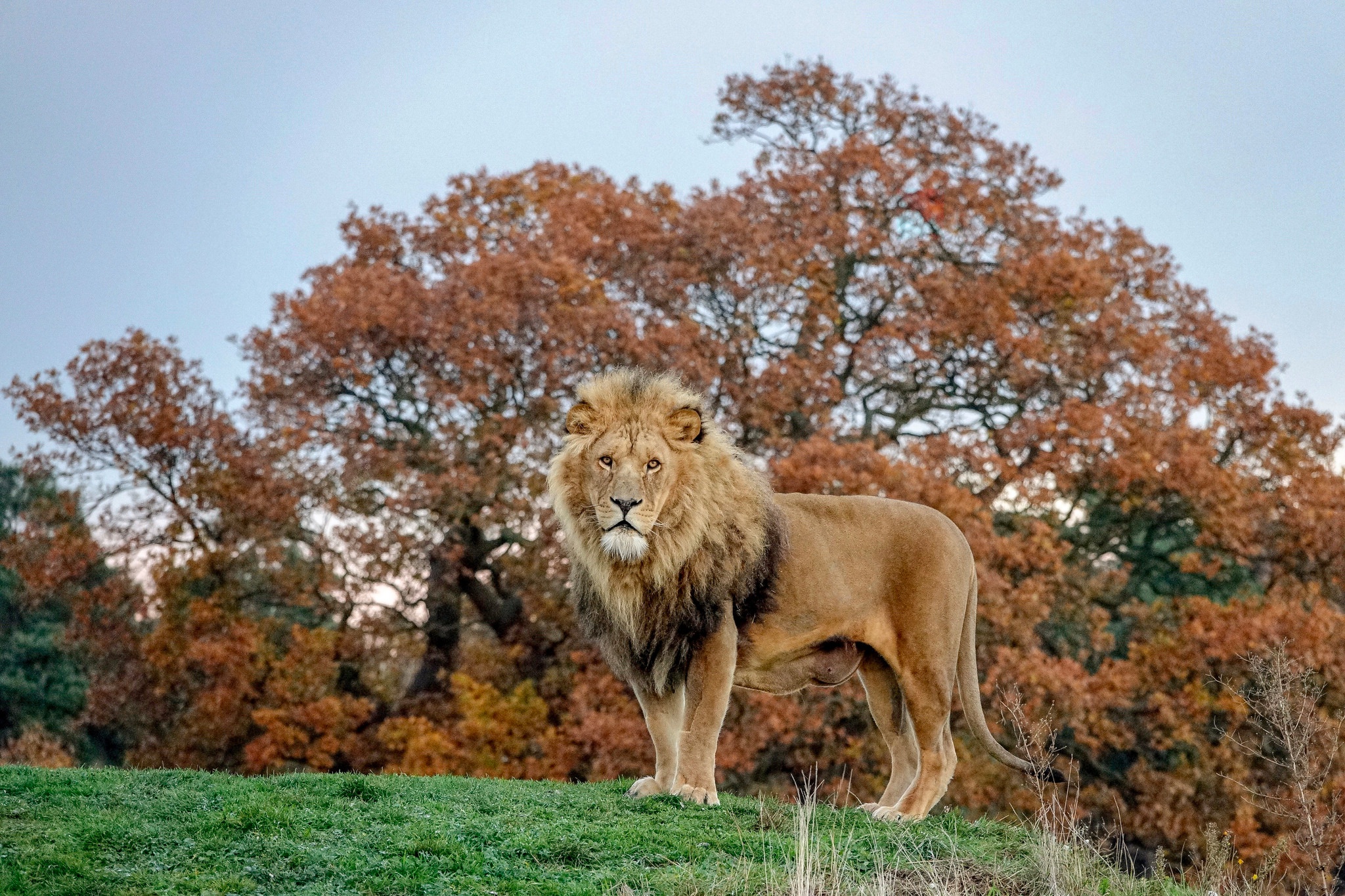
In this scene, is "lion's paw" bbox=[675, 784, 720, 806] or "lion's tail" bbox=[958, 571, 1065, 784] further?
"lion's tail" bbox=[958, 571, 1065, 784]

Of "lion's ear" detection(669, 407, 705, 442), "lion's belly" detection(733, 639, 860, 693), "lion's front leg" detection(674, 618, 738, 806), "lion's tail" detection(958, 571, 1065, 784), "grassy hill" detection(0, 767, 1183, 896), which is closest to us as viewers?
"grassy hill" detection(0, 767, 1183, 896)

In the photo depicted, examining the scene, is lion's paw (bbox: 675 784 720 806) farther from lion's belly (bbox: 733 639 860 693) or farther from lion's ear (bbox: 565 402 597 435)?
lion's ear (bbox: 565 402 597 435)

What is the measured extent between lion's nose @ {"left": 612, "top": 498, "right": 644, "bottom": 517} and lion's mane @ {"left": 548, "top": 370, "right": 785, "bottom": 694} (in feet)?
0.91

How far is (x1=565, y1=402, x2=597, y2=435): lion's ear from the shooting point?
6273mm

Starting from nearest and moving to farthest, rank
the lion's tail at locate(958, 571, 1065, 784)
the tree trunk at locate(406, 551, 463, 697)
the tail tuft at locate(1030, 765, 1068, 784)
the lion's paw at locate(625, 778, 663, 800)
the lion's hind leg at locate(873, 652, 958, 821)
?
the tail tuft at locate(1030, 765, 1068, 784), the lion's paw at locate(625, 778, 663, 800), the lion's hind leg at locate(873, 652, 958, 821), the lion's tail at locate(958, 571, 1065, 784), the tree trunk at locate(406, 551, 463, 697)

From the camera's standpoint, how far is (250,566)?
1619 centimetres

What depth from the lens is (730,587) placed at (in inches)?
249

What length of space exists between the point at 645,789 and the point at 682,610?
897mm

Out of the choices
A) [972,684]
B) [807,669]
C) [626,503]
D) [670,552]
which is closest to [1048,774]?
[972,684]

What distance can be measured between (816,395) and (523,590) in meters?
4.23

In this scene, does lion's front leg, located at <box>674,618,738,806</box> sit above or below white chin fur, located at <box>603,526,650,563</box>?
below

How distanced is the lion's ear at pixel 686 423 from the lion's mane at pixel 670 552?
0.03 meters

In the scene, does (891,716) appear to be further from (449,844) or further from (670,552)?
(449,844)

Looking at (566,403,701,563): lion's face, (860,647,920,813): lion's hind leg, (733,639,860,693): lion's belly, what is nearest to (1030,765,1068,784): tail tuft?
(860,647,920,813): lion's hind leg
